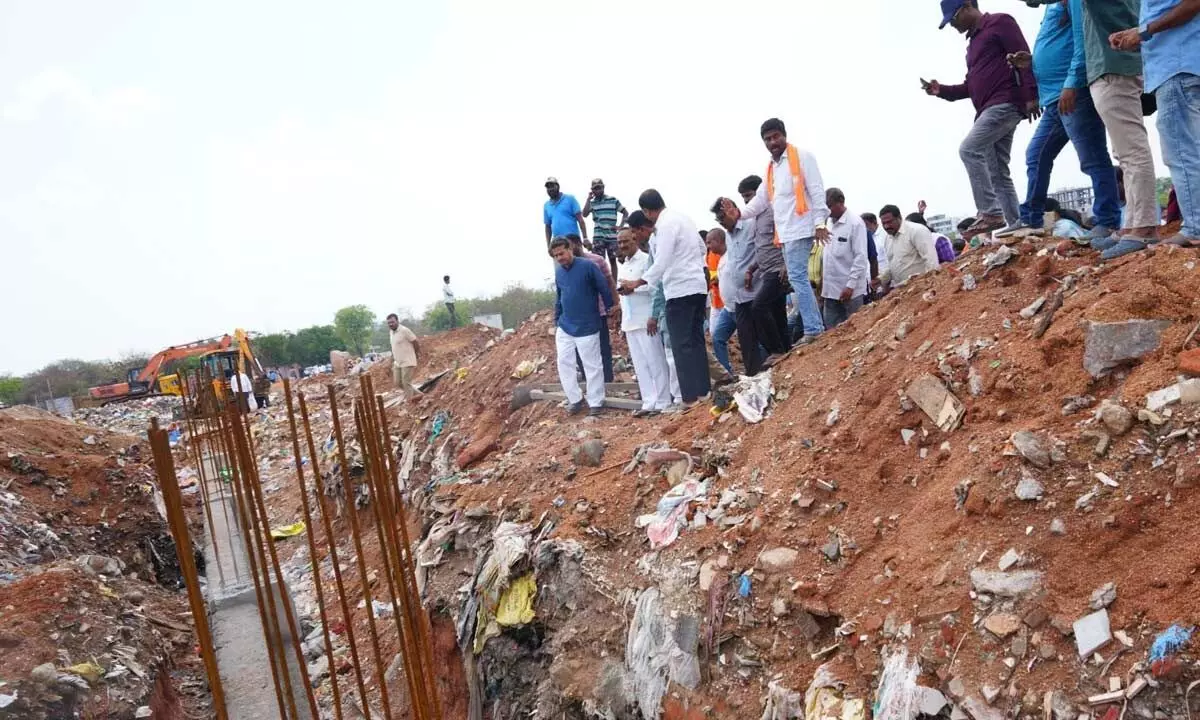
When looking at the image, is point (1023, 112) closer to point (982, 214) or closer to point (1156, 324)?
point (982, 214)

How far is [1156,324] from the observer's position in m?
2.64

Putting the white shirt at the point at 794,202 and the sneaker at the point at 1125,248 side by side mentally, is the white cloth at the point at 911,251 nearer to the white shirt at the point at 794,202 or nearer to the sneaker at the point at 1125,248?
the white shirt at the point at 794,202

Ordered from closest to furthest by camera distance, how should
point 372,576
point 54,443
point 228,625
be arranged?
point 228,625 < point 372,576 < point 54,443

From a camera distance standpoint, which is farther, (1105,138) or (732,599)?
(1105,138)

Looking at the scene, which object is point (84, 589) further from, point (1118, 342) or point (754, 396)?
point (1118, 342)

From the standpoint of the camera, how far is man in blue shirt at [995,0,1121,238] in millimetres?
3514

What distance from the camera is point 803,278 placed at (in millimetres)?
4863

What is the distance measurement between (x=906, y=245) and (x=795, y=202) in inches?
52.1

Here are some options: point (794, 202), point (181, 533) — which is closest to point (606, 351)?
point (794, 202)

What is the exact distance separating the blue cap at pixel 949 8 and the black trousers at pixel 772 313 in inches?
72.1

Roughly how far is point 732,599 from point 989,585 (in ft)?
3.41

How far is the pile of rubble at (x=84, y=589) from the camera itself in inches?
154

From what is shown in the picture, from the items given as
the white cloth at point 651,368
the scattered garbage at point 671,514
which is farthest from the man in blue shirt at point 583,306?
the scattered garbage at point 671,514

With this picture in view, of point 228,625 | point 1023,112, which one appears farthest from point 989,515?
point 228,625
